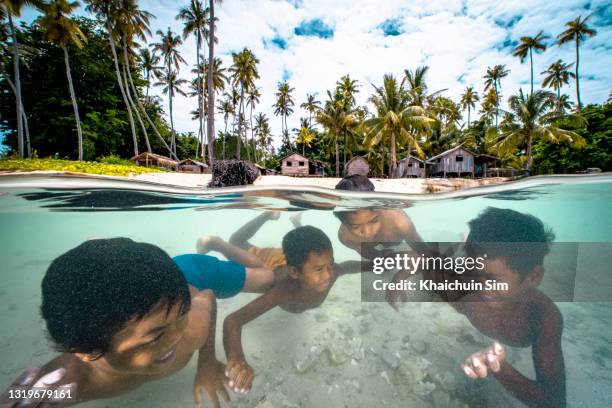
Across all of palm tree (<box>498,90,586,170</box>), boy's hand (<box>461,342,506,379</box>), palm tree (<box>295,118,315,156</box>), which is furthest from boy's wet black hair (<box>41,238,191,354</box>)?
palm tree (<box>295,118,315,156</box>)

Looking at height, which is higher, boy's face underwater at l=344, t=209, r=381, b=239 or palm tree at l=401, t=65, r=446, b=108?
palm tree at l=401, t=65, r=446, b=108

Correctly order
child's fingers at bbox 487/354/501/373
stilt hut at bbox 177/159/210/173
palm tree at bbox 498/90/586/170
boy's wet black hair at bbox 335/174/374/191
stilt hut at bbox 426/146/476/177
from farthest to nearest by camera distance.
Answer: stilt hut at bbox 177/159/210/173, stilt hut at bbox 426/146/476/177, palm tree at bbox 498/90/586/170, boy's wet black hair at bbox 335/174/374/191, child's fingers at bbox 487/354/501/373

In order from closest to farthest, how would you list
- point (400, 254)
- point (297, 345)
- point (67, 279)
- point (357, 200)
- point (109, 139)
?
1. point (67, 279)
2. point (400, 254)
3. point (297, 345)
4. point (357, 200)
5. point (109, 139)

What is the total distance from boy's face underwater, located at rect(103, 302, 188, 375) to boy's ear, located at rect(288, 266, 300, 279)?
5.50 ft

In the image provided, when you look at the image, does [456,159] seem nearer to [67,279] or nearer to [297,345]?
[297,345]

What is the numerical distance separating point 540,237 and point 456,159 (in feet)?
101

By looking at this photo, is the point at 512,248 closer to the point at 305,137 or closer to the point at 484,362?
the point at 484,362

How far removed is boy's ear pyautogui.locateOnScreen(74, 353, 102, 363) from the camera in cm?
267

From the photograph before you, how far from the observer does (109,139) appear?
94.8 feet

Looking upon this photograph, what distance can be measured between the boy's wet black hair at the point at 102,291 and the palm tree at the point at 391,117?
21.1 m

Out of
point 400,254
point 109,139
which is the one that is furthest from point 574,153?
point 109,139

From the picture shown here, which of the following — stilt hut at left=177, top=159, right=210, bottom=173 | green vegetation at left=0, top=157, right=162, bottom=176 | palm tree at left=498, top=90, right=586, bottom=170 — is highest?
palm tree at left=498, top=90, right=586, bottom=170

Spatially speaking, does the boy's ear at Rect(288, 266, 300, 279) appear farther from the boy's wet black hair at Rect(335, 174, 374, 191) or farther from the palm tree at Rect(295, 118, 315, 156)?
the palm tree at Rect(295, 118, 315, 156)

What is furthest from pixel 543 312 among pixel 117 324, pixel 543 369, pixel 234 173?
pixel 234 173
